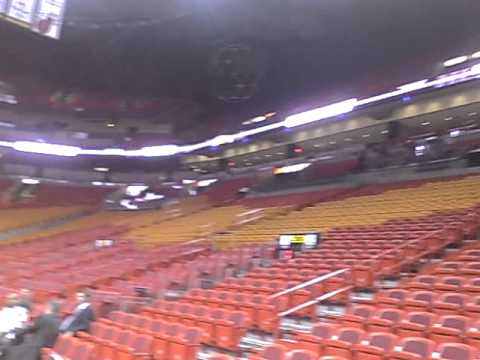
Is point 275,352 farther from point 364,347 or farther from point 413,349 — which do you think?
point 413,349

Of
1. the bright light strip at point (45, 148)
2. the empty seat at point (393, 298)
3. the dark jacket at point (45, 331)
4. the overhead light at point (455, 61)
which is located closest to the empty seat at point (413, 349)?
the empty seat at point (393, 298)

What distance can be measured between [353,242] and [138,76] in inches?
466

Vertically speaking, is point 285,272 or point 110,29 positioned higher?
point 110,29

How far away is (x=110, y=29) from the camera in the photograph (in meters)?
15.3

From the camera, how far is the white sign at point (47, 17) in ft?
22.3

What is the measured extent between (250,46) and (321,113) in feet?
15.1

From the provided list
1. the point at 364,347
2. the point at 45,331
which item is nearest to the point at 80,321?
the point at 45,331

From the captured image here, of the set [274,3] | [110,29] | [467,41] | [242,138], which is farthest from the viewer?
[242,138]

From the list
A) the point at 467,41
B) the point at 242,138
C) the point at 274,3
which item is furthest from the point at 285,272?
the point at 242,138

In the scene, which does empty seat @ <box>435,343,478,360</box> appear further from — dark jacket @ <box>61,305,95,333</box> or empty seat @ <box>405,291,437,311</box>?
dark jacket @ <box>61,305,95,333</box>

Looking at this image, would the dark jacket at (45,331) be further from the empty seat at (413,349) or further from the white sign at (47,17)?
the white sign at (47,17)

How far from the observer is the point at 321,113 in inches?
735

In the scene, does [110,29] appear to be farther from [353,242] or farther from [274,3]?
[353,242]

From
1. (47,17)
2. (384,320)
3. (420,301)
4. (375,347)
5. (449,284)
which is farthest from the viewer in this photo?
(47,17)
